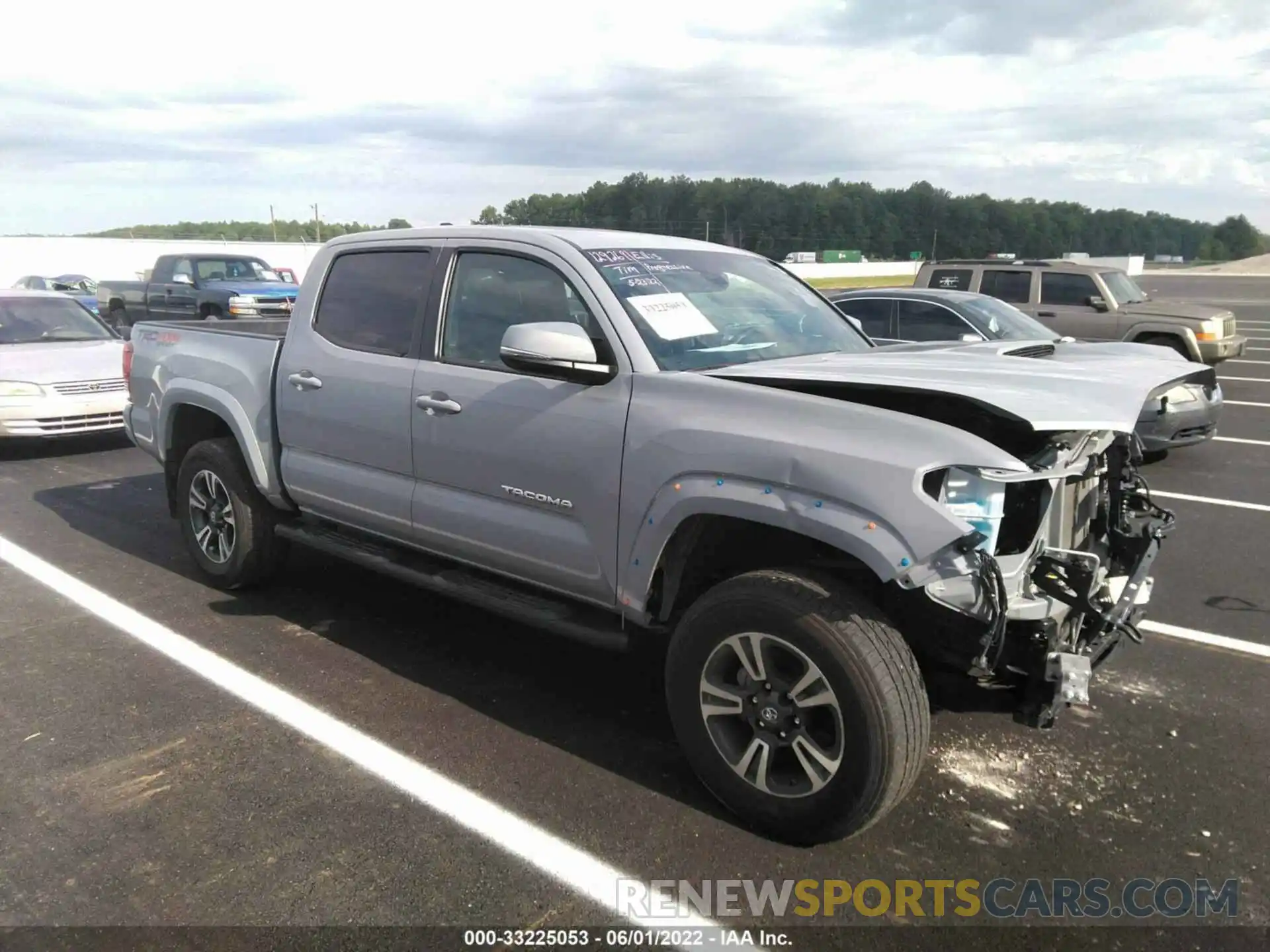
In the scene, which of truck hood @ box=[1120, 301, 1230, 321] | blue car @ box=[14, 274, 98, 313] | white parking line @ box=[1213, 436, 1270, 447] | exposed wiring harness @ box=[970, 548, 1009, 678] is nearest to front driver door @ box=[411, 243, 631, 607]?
exposed wiring harness @ box=[970, 548, 1009, 678]

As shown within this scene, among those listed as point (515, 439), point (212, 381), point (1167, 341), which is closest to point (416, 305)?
point (515, 439)

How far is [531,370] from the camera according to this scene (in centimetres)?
355

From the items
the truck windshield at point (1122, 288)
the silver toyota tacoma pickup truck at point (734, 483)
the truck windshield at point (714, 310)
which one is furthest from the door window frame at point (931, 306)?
the truck windshield at point (714, 310)

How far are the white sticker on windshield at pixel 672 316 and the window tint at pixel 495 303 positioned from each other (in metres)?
0.24

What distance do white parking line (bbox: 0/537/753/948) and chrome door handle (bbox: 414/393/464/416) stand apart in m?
1.37

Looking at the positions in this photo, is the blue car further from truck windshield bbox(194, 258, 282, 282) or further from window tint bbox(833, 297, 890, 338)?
window tint bbox(833, 297, 890, 338)

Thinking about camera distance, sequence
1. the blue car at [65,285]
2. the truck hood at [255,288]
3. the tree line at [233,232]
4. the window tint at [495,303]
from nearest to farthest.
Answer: the window tint at [495,303], the truck hood at [255,288], the blue car at [65,285], the tree line at [233,232]

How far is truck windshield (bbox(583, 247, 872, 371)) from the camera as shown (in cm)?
361

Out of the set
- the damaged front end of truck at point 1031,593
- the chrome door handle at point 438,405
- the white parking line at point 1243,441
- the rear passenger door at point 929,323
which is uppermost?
the rear passenger door at point 929,323

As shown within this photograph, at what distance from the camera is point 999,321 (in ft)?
31.3

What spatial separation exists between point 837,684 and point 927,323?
25.4 feet

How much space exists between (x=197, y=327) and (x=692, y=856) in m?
4.40

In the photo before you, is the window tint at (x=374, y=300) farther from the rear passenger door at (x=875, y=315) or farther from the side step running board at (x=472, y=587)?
the rear passenger door at (x=875, y=315)

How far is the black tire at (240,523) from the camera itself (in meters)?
5.11
